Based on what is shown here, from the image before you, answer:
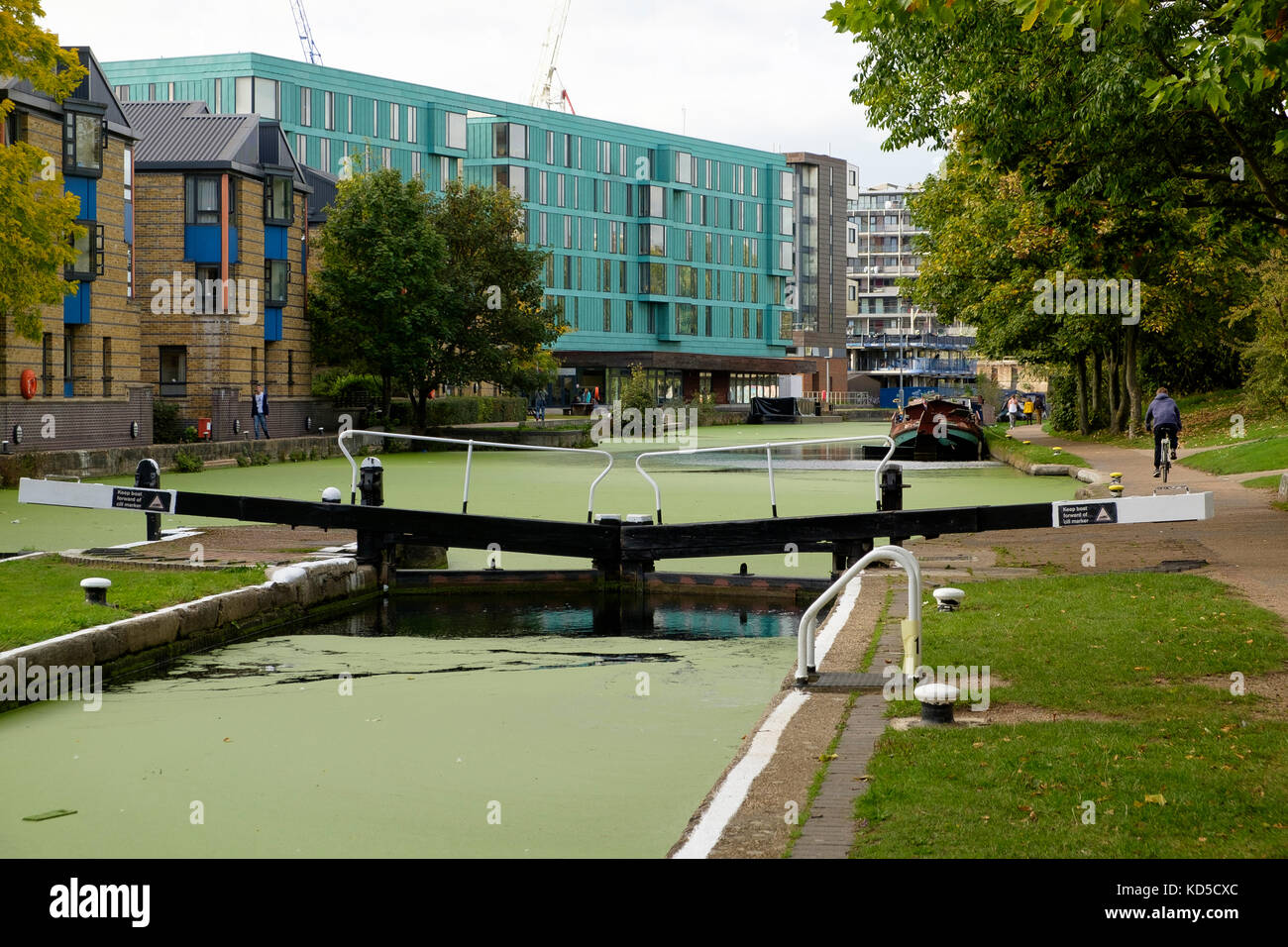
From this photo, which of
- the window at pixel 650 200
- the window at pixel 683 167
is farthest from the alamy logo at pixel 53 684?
the window at pixel 683 167

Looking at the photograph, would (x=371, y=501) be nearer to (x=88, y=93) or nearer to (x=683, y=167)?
(x=88, y=93)

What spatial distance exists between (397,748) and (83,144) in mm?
33823

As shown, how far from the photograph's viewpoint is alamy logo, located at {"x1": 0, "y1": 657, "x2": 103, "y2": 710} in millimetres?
10445

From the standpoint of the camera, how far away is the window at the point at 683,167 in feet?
369

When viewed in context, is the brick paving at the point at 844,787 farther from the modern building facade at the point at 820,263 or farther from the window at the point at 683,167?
the modern building facade at the point at 820,263

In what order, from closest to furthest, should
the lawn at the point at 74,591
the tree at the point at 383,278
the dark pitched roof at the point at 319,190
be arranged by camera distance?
1. the lawn at the point at 74,591
2. the tree at the point at 383,278
3. the dark pitched roof at the point at 319,190

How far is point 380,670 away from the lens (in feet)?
40.5

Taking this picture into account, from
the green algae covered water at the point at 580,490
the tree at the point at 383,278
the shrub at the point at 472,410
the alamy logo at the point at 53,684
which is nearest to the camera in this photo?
the alamy logo at the point at 53,684

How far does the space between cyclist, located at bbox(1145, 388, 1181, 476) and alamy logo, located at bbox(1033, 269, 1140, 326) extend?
10652mm

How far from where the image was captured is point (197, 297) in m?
48.3

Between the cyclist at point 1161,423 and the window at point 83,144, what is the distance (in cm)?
2779

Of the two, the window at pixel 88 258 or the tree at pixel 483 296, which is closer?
the window at pixel 88 258
